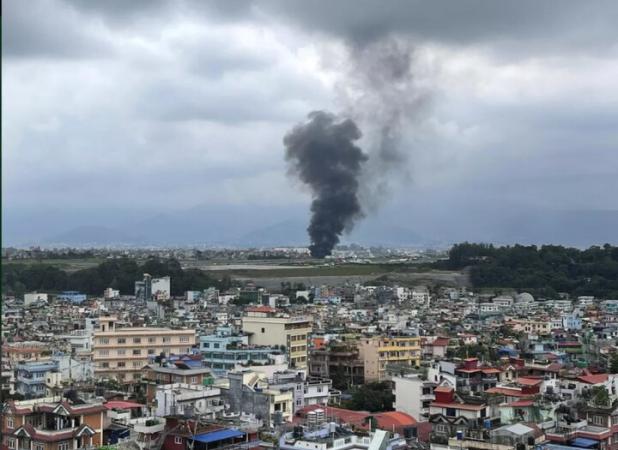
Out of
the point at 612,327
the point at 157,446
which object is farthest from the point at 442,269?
the point at 157,446

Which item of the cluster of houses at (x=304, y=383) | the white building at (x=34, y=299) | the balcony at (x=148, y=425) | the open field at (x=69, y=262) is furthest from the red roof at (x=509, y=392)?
the open field at (x=69, y=262)

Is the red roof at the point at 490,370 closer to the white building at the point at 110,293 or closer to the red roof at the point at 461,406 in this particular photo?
the red roof at the point at 461,406

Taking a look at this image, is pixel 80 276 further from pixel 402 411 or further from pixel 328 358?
pixel 402 411

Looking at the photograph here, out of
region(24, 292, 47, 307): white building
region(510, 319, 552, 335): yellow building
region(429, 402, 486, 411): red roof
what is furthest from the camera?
region(24, 292, 47, 307): white building

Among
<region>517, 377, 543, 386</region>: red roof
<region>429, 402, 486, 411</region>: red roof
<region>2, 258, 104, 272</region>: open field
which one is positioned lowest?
<region>429, 402, 486, 411</region>: red roof

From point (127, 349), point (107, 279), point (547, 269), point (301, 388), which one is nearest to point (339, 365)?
point (127, 349)

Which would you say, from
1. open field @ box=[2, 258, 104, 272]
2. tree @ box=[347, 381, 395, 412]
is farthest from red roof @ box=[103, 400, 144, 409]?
open field @ box=[2, 258, 104, 272]

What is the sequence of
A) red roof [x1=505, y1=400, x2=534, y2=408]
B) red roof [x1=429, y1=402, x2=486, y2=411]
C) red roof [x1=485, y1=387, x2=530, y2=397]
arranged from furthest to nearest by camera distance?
red roof [x1=485, y1=387, x2=530, y2=397] < red roof [x1=505, y1=400, x2=534, y2=408] < red roof [x1=429, y1=402, x2=486, y2=411]

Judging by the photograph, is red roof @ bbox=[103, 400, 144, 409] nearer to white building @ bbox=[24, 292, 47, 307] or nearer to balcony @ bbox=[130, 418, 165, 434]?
balcony @ bbox=[130, 418, 165, 434]
